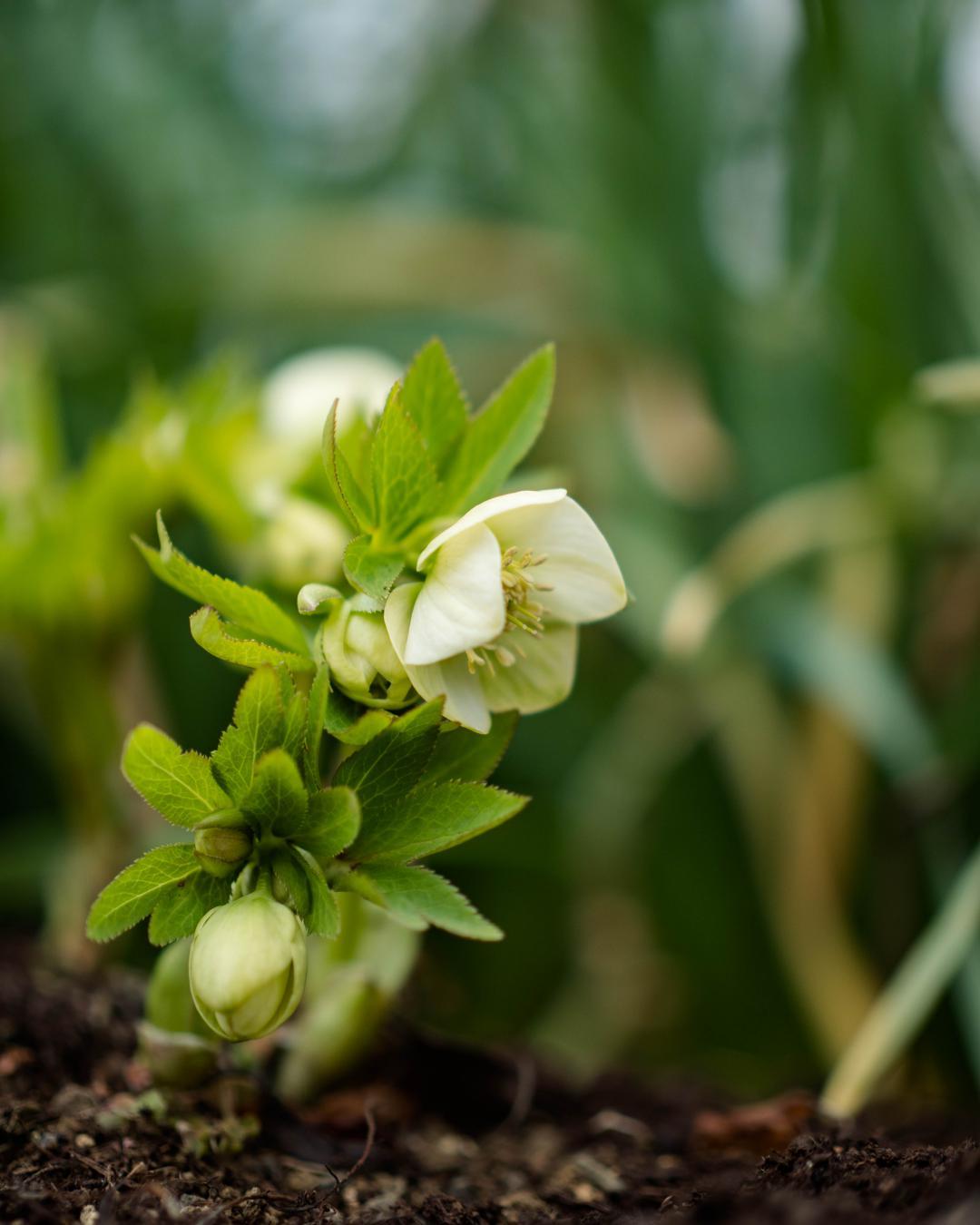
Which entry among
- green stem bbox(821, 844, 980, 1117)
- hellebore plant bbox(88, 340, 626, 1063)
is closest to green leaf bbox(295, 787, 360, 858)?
hellebore plant bbox(88, 340, 626, 1063)

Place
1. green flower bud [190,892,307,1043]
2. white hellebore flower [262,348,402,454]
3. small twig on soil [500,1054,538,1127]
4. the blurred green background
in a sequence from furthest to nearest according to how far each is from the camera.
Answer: the blurred green background, white hellebore flower [262,348,402,454], small twig on soil [500,1054,538,1127], green flower bud [190,892,307,1043]

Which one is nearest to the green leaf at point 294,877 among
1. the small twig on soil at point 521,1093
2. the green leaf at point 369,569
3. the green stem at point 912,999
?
the green leaf at point 369,569

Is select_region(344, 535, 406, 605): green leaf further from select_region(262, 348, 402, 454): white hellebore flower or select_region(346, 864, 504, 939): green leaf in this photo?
select_region(262, 348, 402, 454): white hellebore flower

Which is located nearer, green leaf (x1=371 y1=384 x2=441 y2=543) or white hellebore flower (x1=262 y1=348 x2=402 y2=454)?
green leaf (x1=371 y1=384 x2=441 y2=543)

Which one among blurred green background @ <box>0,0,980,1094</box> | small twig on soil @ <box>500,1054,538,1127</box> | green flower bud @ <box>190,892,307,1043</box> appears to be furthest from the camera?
blurred green background @ <box>0,0,980,1094</box>

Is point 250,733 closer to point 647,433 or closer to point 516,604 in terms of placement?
point 516,604

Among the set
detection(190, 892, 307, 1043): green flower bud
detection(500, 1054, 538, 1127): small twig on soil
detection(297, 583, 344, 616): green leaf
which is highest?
detection(297, 583, 344, 616): green leaf
